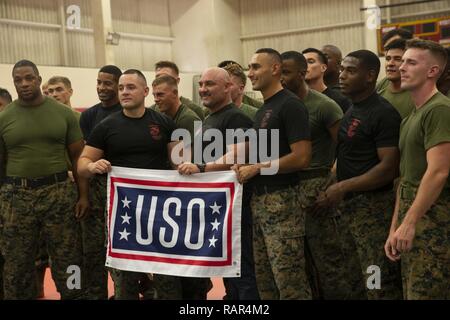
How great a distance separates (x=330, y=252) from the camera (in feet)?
14.1

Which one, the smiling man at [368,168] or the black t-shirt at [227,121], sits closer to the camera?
the smiling man at [368,168]

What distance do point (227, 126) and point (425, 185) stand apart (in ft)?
5.02

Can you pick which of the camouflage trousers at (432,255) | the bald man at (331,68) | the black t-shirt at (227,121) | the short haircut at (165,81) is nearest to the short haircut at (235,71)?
the short haircut at (165,81)

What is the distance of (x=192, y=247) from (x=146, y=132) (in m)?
0.86

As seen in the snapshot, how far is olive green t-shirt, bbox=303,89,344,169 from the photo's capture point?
14.2 ft

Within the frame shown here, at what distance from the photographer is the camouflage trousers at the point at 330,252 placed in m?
4.27

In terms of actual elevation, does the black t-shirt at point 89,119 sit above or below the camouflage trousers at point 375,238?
above

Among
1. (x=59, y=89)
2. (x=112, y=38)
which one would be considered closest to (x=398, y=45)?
(x=59, y=89)

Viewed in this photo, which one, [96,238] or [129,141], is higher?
[129,141]

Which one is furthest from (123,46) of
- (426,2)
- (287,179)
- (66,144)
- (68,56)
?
(287,179)

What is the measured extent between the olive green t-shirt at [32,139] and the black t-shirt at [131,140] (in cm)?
37

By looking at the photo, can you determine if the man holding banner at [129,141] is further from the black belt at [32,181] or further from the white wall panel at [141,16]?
the white wall panel at [141,16]

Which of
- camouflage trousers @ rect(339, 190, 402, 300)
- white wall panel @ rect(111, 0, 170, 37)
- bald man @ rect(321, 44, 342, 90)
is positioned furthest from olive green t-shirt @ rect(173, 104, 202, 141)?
white wall panel @ rect(111, 0, 170, 37)

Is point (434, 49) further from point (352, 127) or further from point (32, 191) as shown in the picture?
point (32, 191)
